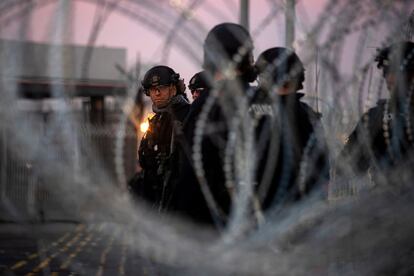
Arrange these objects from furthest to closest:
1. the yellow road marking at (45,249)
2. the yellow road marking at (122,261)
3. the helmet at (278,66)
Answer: the yellow road marking at (45,249), the yellow road marking at (122,261), the helmet at (278,66)

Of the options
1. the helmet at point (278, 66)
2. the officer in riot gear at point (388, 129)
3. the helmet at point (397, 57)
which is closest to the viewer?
the helmet at point (278, 66)

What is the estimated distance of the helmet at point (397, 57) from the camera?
18.3 ft

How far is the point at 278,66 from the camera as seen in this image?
204 inches

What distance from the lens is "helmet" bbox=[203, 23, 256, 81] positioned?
15.3ft

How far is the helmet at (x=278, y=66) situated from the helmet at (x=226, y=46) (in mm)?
376

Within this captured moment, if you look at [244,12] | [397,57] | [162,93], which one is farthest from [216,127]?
[244,12]

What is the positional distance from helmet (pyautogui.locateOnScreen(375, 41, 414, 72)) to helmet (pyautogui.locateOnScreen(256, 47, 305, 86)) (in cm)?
52

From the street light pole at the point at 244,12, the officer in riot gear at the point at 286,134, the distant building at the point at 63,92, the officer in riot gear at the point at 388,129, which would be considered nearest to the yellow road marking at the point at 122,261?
the distant building at the point at 63,92

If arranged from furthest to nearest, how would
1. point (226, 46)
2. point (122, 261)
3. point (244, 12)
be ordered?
point (122, 261) < point (244, 12) < point (226, 46)

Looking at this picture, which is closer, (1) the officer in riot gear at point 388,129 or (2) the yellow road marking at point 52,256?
(1) the officer in riot gear at point 388,129

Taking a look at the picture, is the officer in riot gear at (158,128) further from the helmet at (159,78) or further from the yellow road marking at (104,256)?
the yellow road marking at (104,256)

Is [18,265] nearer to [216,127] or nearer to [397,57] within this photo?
[397,57]

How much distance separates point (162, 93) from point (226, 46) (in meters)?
2.80

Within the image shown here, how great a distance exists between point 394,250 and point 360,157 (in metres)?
0.61
